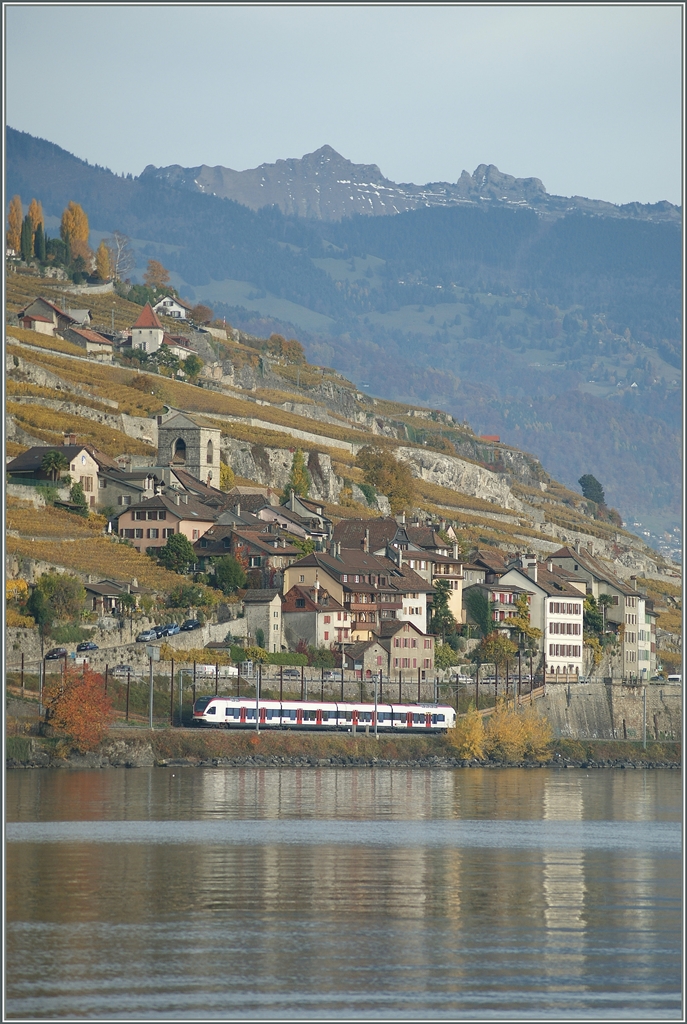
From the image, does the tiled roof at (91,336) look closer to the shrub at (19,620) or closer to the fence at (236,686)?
the fence at (236,686)

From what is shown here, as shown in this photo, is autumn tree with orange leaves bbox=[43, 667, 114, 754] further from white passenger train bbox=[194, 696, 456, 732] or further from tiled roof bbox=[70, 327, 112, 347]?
tiled roof bbox=[70, 327, 112, 347]

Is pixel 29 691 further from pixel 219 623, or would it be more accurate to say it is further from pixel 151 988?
pixel 151 988

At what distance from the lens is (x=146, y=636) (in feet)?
289

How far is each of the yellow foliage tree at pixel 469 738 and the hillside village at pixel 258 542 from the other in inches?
316

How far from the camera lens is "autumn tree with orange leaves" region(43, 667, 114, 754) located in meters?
73.8

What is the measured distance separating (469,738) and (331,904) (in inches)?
1975

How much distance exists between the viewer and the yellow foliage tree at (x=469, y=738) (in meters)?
89.3

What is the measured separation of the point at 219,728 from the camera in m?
82.2

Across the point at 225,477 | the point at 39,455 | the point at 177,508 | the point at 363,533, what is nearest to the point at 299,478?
the point at 225,477

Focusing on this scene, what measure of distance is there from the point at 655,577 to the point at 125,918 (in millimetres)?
151268

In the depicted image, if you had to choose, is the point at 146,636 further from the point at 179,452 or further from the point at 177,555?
the point at 179,452

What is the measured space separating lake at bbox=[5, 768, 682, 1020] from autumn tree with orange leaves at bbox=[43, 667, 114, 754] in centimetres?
574

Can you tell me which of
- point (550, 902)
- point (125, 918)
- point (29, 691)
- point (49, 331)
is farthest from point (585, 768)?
point (49, 331)

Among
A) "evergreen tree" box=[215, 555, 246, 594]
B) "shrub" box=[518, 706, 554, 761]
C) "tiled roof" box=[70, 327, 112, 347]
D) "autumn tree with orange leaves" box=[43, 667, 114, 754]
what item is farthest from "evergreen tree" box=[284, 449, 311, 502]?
"autumn tree with orange leaves" box=[43, 667, 114, 754]
